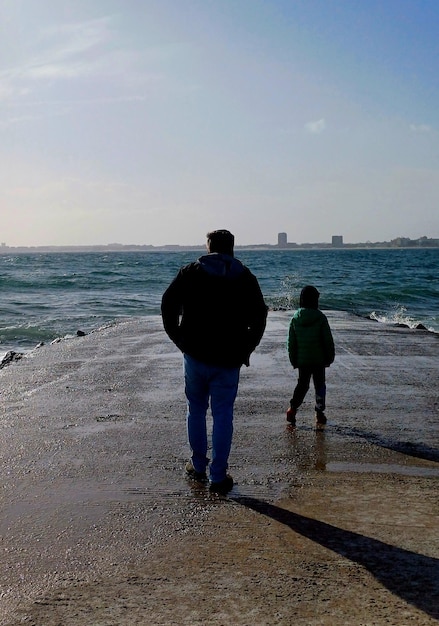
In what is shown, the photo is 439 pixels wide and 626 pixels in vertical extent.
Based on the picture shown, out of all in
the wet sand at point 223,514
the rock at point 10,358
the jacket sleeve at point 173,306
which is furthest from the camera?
the rock at point 10,358

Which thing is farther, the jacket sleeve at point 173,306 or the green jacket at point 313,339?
the green jacket at point 313,339

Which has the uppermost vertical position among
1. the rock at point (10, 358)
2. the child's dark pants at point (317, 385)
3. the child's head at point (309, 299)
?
the child's head at point (309, 299)

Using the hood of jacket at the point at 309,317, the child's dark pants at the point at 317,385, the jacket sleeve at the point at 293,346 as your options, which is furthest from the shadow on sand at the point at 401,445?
the hood of jacket at the point at 309,317

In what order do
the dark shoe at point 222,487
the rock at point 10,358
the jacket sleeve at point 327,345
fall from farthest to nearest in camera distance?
the rock at point 10,358
the jacket sleeve at point 327,345
the dark shoe at point 222,487

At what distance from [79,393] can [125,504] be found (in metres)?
3.96

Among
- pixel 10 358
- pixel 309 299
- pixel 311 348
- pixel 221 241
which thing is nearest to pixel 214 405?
pixel 221 241

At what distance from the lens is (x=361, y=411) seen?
23.3 feet

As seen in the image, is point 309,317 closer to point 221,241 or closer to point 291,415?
point 291,415

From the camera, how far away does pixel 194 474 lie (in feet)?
16.1

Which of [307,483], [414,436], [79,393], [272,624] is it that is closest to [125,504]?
[307,483]

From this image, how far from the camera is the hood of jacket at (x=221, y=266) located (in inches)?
180

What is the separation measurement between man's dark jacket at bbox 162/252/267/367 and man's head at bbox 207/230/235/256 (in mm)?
83

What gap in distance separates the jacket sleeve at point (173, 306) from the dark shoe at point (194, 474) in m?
0.94

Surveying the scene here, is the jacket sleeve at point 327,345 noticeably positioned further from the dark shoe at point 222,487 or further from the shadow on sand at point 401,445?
the dark shoe at point 222,487
